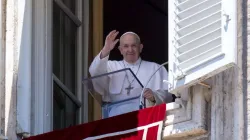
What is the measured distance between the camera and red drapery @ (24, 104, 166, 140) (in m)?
10.3

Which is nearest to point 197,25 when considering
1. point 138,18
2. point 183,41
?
point 183,41

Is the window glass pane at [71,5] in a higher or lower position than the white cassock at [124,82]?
higher

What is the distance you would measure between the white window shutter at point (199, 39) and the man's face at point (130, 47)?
1174 mm

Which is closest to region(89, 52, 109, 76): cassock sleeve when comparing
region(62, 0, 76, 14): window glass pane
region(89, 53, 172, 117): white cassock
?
region(89, 53, 172, 117): white cassock

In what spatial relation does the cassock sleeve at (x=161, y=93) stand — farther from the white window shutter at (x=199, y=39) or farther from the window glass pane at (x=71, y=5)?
the window glass pane at (x=71, y=5)

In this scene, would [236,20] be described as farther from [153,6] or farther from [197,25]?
[153,6]

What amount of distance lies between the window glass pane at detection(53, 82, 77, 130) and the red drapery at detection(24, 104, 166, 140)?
1294 mm

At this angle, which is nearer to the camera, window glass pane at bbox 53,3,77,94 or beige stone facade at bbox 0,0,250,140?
beige stone facade at bbox 0,0,250,140

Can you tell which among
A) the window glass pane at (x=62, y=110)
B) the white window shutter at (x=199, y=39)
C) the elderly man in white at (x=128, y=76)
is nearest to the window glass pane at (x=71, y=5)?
the window glass pane at (x=62, y=110)

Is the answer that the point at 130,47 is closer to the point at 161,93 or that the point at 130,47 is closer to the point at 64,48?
the point at 161,93

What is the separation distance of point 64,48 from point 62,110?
0.47 m

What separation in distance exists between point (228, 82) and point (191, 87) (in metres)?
0.28

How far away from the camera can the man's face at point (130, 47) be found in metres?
11.4

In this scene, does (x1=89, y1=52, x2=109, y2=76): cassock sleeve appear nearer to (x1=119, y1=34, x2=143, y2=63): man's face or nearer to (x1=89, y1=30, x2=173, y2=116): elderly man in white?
(x1=89, y1=30, x2=173, y2=116): elderly man in white
